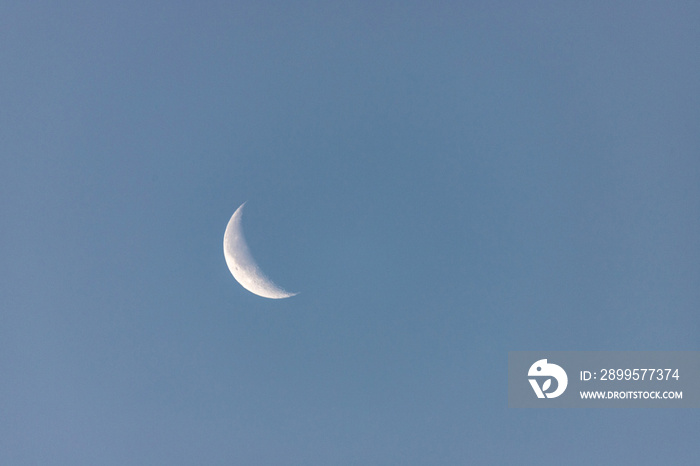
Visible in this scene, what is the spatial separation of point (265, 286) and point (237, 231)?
798 mm

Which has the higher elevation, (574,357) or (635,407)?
(574,357)

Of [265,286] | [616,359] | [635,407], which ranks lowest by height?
[635,407]

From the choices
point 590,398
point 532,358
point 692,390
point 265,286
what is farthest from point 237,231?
point 692,390

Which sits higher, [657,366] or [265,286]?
[265,286]

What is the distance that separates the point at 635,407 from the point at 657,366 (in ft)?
1.92

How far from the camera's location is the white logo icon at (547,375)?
300 inches

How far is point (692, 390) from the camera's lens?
7.46 m

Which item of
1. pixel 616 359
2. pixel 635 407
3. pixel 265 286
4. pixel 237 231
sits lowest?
pixel 635 407

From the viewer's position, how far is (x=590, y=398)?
7570 millimetres

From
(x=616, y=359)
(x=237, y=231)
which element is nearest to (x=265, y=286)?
(x=237, y=231)

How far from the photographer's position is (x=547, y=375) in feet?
25.1

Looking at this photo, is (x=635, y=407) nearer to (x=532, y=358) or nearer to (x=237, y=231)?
(x=532, y=358)

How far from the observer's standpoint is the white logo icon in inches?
300

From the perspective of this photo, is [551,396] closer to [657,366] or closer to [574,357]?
[574,357]
